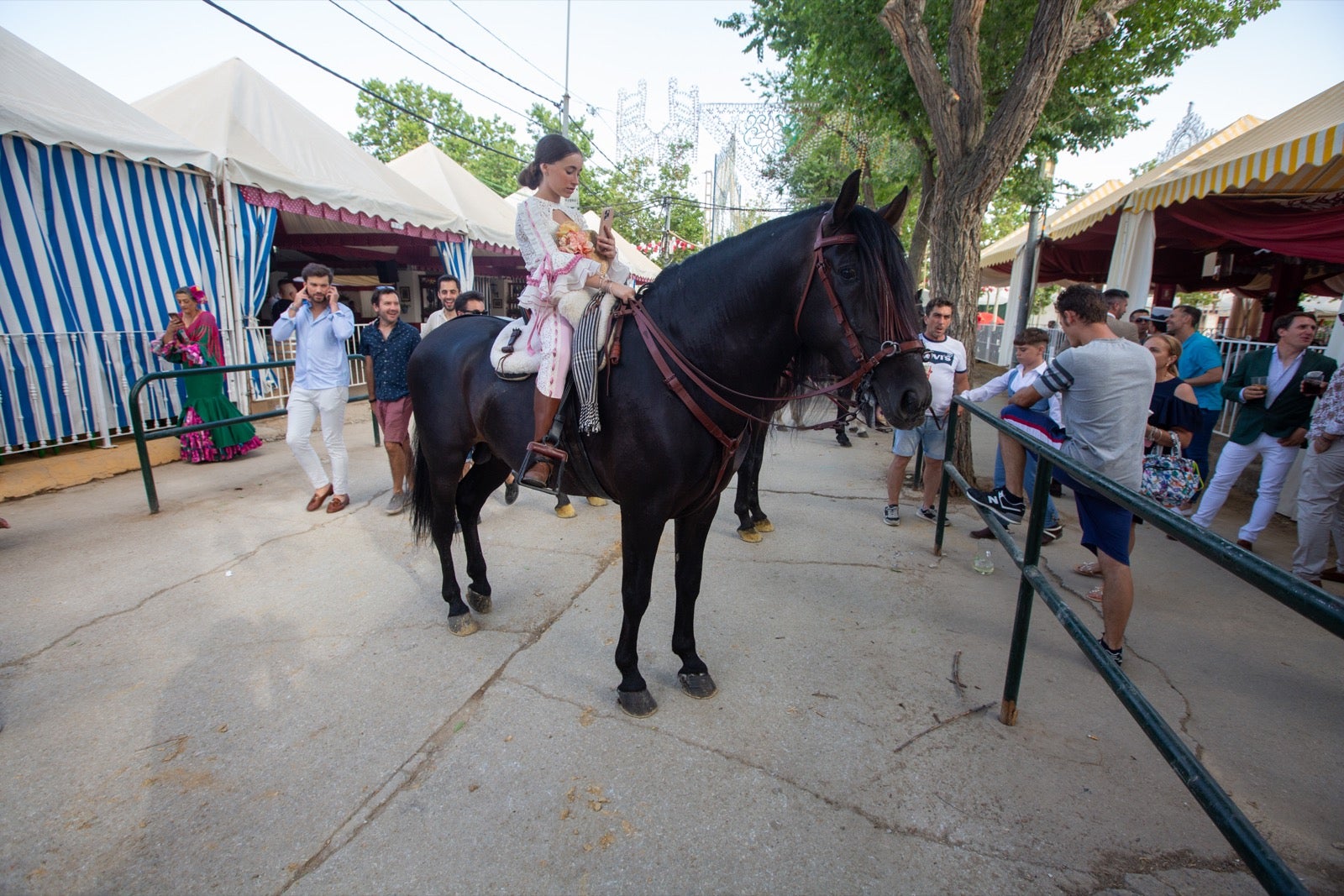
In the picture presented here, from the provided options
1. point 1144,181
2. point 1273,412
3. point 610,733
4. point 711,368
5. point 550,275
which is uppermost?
point 1144,181

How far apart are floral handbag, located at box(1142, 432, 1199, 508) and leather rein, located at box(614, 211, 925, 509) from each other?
3032 mm

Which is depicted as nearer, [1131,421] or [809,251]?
[809,251]

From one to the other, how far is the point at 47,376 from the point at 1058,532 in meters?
9.54

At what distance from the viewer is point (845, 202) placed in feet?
6.41

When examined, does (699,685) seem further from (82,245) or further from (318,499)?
(82,245)

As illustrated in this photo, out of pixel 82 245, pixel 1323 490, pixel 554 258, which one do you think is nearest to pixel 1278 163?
pixel 1323 490

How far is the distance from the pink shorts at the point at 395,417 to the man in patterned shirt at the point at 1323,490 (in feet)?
22.0

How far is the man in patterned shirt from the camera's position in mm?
3701

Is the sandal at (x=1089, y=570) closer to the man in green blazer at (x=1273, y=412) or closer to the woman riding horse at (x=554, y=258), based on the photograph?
the man in green blazer at (x=1273, y=412)

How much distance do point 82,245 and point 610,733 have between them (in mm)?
7920

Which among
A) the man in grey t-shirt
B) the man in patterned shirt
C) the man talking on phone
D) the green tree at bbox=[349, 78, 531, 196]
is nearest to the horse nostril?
the man in grey t-shirt

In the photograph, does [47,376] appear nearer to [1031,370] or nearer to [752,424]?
[752,424]

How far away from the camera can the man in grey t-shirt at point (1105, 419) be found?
2.73 meters

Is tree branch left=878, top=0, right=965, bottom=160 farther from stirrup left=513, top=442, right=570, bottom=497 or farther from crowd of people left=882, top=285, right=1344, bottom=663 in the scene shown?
stirrup left=513, top=442, right=570, bottom=497
